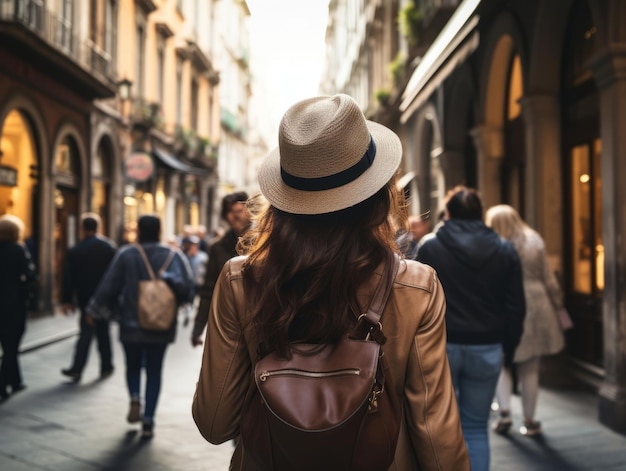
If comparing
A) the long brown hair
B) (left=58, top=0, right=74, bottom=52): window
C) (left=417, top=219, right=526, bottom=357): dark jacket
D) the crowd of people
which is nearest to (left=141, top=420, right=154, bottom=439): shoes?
(left=417, top=219, right=526, bottom=357): dark jacket

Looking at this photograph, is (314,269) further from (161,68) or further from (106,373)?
(161,68)

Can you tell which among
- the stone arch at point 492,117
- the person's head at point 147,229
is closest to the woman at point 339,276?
the person's head at point 147,229

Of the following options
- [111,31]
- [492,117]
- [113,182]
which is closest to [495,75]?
[492,117]

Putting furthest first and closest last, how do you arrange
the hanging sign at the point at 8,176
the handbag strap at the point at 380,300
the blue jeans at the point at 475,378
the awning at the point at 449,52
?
the hanging sign at the point at 8,176, the awning at the point at 449,52, the blue jeans at the point at 475,378, the handbag strap at the point at 380,300

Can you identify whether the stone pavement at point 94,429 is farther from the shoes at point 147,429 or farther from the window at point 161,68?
the window at point 161,68

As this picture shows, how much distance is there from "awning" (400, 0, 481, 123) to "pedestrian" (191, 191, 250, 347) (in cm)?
541

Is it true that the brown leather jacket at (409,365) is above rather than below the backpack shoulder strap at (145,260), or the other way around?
below

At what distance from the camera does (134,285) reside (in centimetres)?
631

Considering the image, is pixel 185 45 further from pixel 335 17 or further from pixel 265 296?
pixel 265 296

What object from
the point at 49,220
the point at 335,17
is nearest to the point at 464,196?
the point at 49,220

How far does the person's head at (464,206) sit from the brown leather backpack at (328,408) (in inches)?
108

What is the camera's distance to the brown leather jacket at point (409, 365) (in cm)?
200

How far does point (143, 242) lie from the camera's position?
6516 mm

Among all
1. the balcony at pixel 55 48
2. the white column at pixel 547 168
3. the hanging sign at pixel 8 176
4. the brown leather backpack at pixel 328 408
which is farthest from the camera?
the hanging sign at pixel 8 176
